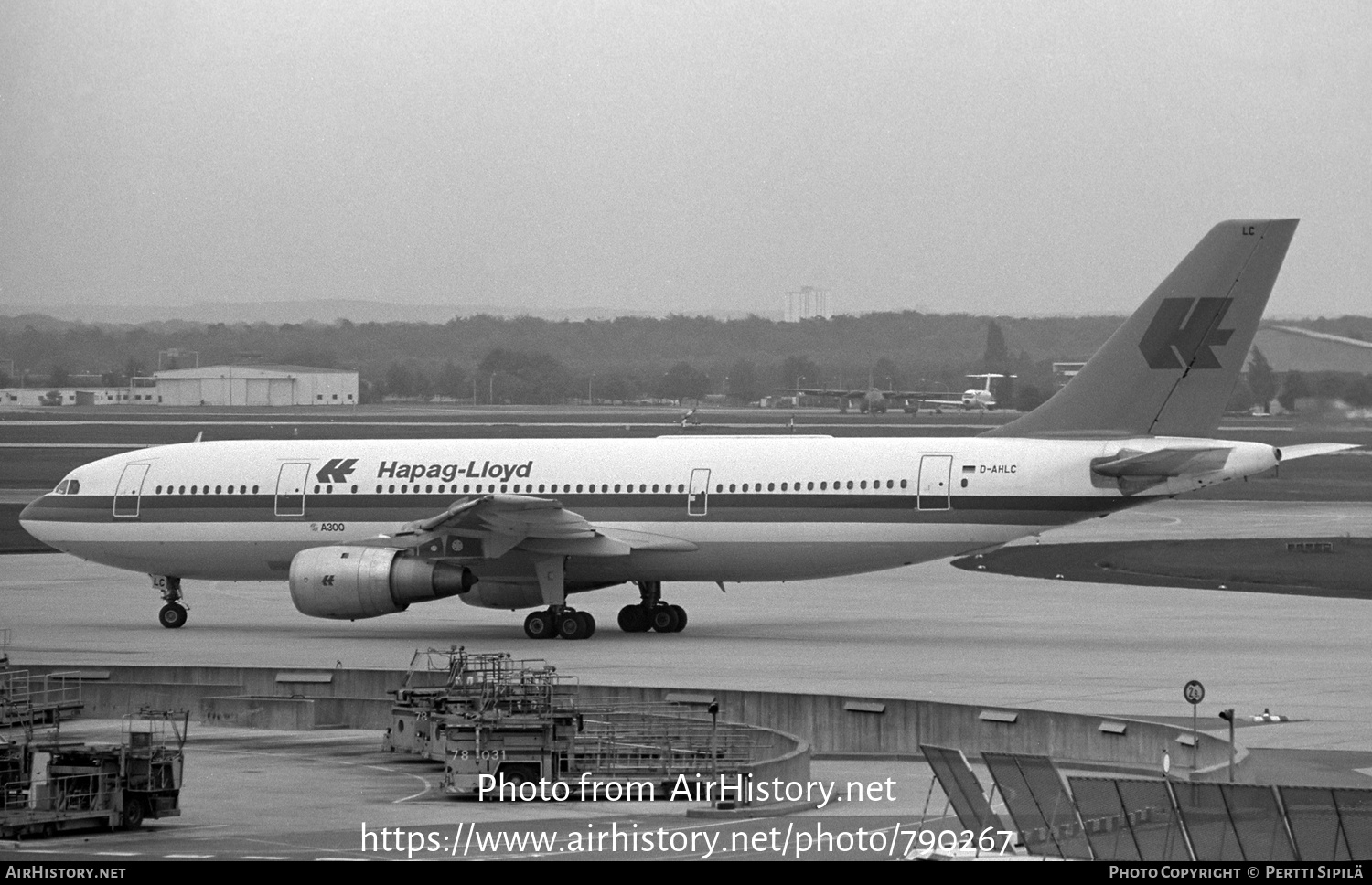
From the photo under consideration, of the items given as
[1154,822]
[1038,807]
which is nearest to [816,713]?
[1038,807]

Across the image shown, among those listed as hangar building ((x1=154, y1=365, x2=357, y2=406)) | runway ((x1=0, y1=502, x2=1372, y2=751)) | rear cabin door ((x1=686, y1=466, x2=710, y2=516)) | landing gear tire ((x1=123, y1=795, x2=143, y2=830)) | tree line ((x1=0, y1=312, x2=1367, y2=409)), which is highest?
tree line ((x1=0, y1=312, x2=1367, y2=409))

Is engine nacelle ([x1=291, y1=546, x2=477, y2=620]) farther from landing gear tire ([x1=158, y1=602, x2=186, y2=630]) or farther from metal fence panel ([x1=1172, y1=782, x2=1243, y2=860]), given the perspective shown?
metal fence panel ([x1=1172, y1=782, x2=1243, y2=860])

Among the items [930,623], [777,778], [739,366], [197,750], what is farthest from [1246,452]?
[739,366]

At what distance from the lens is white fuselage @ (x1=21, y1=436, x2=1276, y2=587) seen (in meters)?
34.3

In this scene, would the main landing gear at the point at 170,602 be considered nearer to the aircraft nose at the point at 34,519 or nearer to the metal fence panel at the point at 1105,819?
the aircraft nose at the point at 34,519

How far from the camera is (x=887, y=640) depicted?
116 feet

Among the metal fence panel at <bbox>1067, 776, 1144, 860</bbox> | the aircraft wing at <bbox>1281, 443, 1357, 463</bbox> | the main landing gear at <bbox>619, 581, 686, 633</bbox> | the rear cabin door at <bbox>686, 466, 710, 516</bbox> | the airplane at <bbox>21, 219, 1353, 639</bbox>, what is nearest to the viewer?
the metal fence panel at <bbox>1067, 776, 1144, 860</bbox>

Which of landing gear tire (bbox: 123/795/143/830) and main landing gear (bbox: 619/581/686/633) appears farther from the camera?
main landing gear (bbox: 619/581/686/633)

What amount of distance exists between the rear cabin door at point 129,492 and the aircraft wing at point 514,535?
6.01 meters

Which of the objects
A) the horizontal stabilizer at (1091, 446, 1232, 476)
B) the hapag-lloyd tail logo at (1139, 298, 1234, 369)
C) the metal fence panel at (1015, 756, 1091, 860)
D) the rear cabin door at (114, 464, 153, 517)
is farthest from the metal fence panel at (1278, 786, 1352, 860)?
the rear cabin door at (114, 464, 153, 517)

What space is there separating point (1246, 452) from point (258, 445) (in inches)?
757

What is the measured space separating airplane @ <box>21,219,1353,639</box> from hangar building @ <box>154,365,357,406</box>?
80981 millimetres

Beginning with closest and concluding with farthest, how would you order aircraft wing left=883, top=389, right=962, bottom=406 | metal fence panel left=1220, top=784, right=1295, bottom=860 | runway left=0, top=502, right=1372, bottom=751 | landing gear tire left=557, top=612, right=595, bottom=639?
metal fence panel left=1220, top=784, right=1295, bottom=860, runway left=0, top=502, right=1372, bottom=751, landing gear tire left=557, top=612, right=595, bottom=639, aircraft wing left=883, top=389, right=962, bottom=406
